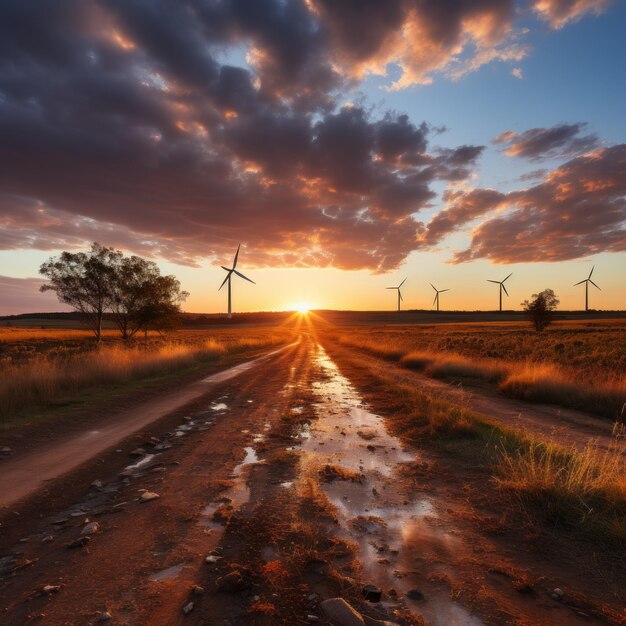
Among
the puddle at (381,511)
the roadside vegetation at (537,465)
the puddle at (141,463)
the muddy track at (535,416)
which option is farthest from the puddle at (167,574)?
the muddy track at (535,416)

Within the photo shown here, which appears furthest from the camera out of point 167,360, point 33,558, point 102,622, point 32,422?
point 167,360

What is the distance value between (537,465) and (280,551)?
18.2 feet

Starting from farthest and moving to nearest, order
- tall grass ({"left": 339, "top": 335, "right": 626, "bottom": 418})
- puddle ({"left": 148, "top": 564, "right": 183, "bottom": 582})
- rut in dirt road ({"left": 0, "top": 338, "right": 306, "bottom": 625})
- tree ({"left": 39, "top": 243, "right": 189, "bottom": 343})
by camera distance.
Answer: tree ({"left": 39, "top": 243, "right": 189, "bottom": 343}) < tall grass ({"left": 339, "top": 335, "right": 626, "bottom": 418}) < puddle ({"left": 148, "top": 564, "right": 183, "bottom": 582}) < rut in dirt road ({"left": 0, "top": 338, "right": 306, "bottom": 625})

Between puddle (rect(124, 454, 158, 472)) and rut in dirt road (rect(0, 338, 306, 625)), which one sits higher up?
rut in dirt road (rect(0, 338, 306, 625))

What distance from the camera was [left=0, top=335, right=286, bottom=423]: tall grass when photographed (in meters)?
14.9

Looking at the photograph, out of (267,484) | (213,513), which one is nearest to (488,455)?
(267,484)

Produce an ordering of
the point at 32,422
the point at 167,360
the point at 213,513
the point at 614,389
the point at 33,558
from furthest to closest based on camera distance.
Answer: the point at 167,360 → the point at 614,389 → the point at 32,422 → the point at 213,513 → the point at 33,558

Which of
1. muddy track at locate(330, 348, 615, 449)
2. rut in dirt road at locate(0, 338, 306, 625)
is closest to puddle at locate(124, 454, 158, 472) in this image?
rut in dirt road at locate(0, 338, 306, 625)

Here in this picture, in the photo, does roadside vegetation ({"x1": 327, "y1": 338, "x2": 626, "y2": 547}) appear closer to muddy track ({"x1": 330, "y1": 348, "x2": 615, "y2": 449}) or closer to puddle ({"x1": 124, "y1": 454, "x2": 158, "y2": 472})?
muddy track ({"x1": 330, "y1": 348, "x2": 615, "y2": 449})

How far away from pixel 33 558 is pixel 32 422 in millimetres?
8999

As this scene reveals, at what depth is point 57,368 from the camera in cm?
1977

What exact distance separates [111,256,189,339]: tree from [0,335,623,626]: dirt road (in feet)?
164

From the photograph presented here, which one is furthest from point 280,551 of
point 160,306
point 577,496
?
point 160,306

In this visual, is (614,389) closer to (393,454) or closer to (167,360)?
(393,454)
